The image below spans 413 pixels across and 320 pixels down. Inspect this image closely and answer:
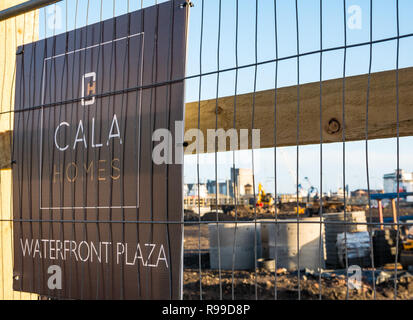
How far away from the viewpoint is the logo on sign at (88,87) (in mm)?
1982

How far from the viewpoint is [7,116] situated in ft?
8.36

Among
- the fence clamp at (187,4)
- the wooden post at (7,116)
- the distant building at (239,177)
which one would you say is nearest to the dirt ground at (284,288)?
the distant building at (239,177)

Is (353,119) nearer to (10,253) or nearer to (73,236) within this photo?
(73,236)

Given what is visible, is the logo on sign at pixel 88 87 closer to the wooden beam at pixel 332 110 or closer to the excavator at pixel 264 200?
the wooden beam at pixel 332 110

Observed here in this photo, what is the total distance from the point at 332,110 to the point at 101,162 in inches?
37.0

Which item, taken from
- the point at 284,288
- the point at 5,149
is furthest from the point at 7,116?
the point at 284,288

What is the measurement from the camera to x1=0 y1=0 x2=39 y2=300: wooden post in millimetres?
2482

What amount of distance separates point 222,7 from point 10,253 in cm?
177

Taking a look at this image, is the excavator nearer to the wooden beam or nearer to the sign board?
the sign board

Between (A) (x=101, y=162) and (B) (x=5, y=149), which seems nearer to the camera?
(A) (x=101, y=162)

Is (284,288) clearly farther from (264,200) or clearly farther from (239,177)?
(264,200)

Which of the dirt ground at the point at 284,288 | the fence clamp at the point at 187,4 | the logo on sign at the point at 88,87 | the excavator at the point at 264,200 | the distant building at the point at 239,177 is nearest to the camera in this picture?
the distant building at the point at 239,177

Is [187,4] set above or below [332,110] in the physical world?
above
